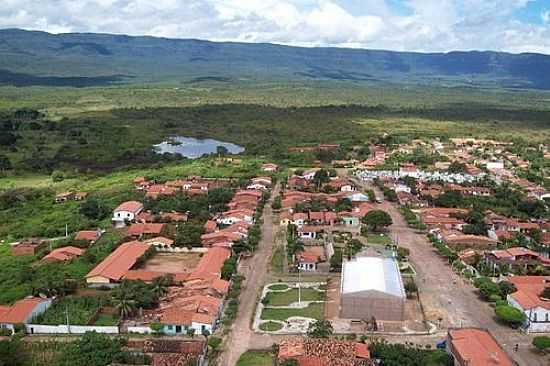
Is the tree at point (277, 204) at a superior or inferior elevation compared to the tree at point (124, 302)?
superior

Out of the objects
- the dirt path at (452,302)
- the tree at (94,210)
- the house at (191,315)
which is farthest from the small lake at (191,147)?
the house at (191,315)

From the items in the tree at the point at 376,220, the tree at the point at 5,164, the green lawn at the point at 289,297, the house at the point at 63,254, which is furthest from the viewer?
the tree at the point at 5,164

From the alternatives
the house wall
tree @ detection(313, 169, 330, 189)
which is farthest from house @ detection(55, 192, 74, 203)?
the house wall

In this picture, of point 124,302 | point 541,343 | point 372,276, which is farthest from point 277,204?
point 541,343

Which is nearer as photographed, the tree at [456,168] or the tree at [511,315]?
the tree at [511,315]

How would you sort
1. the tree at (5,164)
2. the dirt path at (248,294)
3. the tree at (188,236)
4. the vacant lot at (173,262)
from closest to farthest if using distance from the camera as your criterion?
the dirt path at (248,294)
the vacant lot at (173,262)
the tree at (188,236)
the tree at (5,164)

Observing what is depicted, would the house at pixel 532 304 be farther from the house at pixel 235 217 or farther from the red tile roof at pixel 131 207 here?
the red tile roof at pixel 131 207
